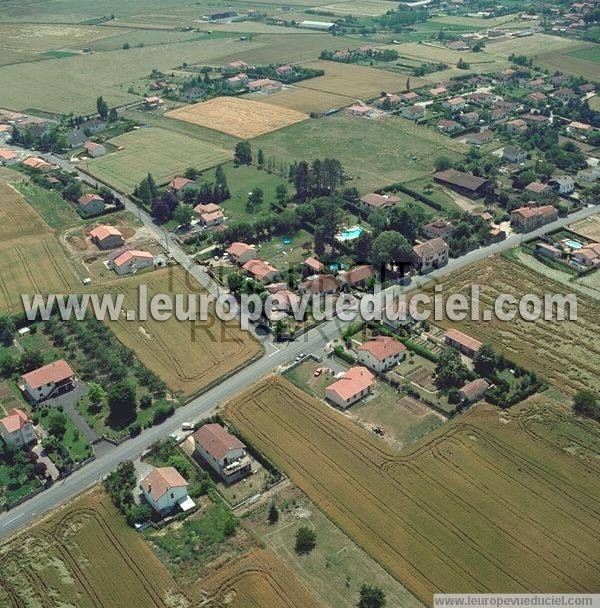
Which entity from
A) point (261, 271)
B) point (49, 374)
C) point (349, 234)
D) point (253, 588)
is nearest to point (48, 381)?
point (49, 374)

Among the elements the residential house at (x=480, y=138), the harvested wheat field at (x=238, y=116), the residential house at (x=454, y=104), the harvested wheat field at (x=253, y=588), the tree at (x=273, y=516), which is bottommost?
the harvested wheat field at (x=253, y=588)

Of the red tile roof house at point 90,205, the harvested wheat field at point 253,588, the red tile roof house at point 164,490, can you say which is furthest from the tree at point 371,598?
the red tile roof house at point 90,205

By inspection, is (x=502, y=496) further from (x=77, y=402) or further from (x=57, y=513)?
(x=77, y=402)

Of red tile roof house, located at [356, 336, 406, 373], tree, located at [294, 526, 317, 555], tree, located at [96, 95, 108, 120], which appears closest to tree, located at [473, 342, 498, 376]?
red tile roof house, located at [356, 336, 406, 373]

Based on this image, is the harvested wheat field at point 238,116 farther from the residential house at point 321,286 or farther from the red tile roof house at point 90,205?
the residential house at point 321,286

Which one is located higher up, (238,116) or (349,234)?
(238,116)

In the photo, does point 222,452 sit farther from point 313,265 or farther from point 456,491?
point 313,265

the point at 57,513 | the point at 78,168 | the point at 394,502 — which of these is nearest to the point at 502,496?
the point at 394,502
